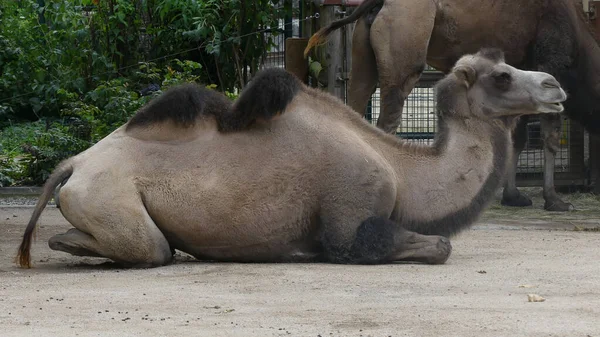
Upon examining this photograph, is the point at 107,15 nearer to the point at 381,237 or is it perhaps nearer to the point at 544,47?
the point at 544,47

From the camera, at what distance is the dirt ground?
4.46m

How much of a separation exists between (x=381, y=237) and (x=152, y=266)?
128cm

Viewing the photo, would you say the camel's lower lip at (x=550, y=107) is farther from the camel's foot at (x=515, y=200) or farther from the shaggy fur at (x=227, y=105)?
the camel's foot at (x=515, y=200)

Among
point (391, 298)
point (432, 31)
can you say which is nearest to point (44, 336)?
point (391, 298)

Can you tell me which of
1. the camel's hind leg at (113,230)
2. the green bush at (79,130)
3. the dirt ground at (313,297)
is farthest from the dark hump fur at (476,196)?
the green bush at (79,130)

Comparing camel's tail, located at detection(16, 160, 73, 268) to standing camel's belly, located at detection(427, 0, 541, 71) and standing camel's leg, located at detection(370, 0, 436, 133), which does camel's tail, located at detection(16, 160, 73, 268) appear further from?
standing camel's belly, located at detection(427, 0, 541, 71)

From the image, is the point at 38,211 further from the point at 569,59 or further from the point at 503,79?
the point at 569,59

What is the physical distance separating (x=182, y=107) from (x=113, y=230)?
818 millimetres

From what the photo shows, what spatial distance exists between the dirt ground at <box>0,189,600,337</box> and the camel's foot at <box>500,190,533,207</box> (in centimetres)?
337

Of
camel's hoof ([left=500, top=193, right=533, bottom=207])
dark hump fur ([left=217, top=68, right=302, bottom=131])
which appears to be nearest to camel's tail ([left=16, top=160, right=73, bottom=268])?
dark hump fur ([left=217, top=68, right=302, bottom=131])

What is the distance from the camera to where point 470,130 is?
6977 millimetres

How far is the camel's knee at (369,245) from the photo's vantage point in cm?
642

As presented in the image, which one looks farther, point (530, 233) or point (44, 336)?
point (530, 233)

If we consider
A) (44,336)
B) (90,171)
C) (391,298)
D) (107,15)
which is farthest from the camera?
(107,15)
